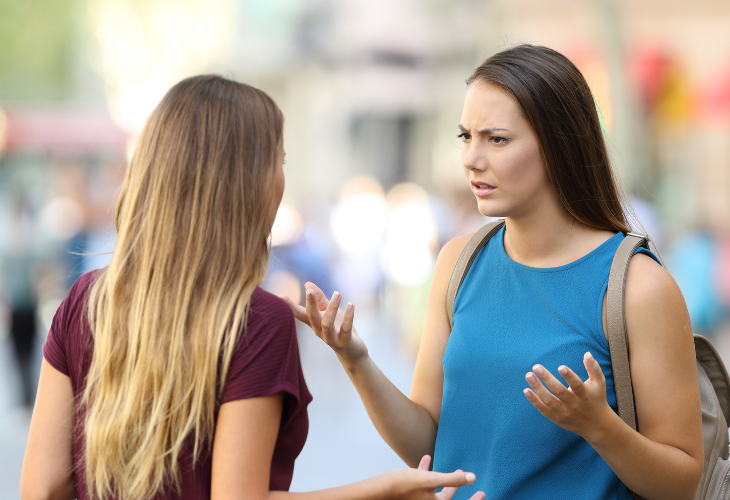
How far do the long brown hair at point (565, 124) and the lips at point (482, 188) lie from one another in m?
0.15

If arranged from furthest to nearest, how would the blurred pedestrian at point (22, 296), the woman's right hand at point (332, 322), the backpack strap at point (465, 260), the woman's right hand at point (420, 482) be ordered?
the blurred pedestrian at point (22, 296)
the backpack strap at point (465, 260)
the woman's right hand at point (332, 322)
the woman's right hand at point (420, 482)

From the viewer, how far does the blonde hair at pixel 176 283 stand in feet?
5.10

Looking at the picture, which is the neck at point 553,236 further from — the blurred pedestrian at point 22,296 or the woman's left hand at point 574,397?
the blurred pedestrian at point 22,296

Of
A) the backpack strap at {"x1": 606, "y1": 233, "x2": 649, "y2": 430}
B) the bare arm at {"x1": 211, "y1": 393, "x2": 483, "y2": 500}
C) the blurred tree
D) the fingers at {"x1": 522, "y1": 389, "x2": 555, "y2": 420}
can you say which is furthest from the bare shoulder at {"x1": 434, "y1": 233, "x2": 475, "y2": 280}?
the blurred tree

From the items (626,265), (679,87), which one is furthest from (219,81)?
(679,87)

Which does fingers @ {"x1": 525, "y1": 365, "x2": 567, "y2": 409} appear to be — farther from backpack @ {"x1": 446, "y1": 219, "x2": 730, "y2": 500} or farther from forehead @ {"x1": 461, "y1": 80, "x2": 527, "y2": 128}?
forehead @ {"x1": 461, "y1": 80, "x2": 527, "y2": 128}

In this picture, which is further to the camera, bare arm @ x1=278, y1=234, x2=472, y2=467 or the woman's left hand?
bare arm @ x1=278, y1=234, x2=472, y2=467

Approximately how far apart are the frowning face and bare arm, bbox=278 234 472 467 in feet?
0.93

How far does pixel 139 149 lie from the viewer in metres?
1.69

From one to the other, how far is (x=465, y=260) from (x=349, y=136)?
29849 mm

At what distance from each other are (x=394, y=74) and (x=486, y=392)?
2948cm

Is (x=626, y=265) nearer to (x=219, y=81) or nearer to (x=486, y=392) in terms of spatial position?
(x=486, y=392)

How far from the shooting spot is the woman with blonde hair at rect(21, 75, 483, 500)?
61.0 inches

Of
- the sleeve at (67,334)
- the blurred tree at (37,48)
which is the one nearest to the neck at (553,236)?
the sleeve at (67,334)
